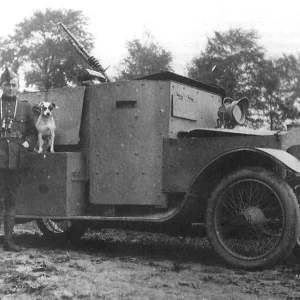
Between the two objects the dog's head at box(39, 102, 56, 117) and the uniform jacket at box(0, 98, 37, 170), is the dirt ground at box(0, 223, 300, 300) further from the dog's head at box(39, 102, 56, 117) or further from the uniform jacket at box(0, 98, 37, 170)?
the dog's head at box(39, 102, 56, 117)

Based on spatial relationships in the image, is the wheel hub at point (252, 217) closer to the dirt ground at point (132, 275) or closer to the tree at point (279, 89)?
the dirt ground at point (132, 275)

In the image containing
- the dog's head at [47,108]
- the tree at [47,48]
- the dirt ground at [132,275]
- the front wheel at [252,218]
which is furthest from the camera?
the tree at [47,48]

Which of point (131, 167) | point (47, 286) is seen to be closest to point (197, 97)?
point (131, 167)

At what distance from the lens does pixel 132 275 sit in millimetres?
4340

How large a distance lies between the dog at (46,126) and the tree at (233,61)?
21.1 metres

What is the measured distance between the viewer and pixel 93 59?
7.06 meters

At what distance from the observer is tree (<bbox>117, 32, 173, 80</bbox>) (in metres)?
31.2

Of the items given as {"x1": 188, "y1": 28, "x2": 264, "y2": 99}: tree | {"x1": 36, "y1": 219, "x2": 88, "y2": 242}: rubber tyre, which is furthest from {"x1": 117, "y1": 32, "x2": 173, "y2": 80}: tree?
{"x1": 36, "y1": 219, "x2": 88, "y2": 242}: rubber tyre

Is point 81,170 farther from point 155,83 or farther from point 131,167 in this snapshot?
point 155,83

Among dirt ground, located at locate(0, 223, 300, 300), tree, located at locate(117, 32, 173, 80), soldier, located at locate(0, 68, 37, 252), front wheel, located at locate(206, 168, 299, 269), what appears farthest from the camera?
tree, located at locate(117, 32, 173, 80)

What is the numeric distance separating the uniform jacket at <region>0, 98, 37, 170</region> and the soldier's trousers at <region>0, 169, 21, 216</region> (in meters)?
0.11

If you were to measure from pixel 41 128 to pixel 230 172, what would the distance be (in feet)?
7.07

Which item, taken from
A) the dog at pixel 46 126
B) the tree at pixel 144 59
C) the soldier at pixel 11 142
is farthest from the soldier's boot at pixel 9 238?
the tree at pixel 144 59

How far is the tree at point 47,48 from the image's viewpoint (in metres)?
35.8
